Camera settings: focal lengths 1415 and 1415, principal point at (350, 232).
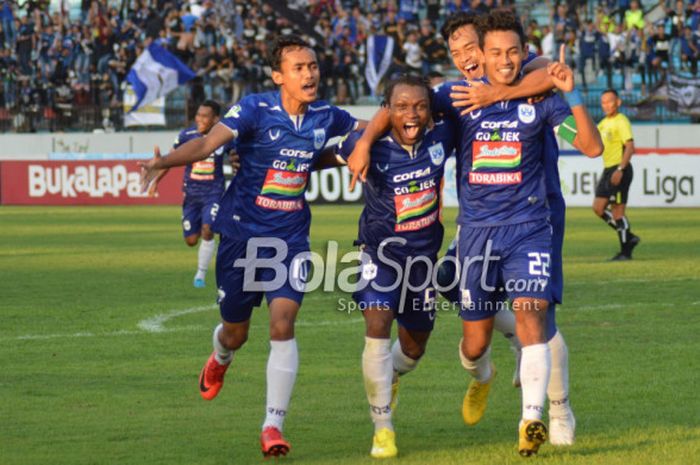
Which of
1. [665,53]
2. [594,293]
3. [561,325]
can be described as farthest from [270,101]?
[665,53]

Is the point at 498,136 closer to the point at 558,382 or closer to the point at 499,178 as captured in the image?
the point at 499,178

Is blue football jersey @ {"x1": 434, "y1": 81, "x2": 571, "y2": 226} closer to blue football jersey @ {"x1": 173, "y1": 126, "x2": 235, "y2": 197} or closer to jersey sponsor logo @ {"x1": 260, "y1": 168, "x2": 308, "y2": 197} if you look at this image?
jersey sponsor logo @ {"x1": 260, "y1": 168, "x2": 308, "y2": 197}

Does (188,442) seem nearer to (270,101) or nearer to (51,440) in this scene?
(51,440)

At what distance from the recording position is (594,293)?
15.0m

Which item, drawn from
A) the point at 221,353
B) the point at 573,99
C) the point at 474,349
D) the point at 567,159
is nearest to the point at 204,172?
the point at 221,353

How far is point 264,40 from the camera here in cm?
A: 3809

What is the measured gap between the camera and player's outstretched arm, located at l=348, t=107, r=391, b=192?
734 cm

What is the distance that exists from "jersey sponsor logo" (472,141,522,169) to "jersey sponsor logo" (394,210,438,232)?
43cm

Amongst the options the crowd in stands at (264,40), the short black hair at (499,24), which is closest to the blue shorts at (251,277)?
the short black hair at (499,24)

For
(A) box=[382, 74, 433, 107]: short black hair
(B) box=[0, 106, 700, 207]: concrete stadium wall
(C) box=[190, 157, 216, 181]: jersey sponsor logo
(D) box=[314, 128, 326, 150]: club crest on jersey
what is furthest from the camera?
(B) box=[0, 106, 700, 207]: concrete stadium wall

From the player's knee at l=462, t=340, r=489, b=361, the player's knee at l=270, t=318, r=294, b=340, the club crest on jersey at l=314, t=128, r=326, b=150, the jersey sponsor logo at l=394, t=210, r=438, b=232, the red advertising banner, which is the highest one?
the club crest on jersey at l=314, t=128, r=326, b=150

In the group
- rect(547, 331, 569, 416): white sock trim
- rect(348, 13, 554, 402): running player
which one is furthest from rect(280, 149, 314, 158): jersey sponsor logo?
rect(547, 331, 569, 416): white sock trim

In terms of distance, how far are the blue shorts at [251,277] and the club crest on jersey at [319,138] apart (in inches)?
22.1

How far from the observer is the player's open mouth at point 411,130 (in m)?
7.39
